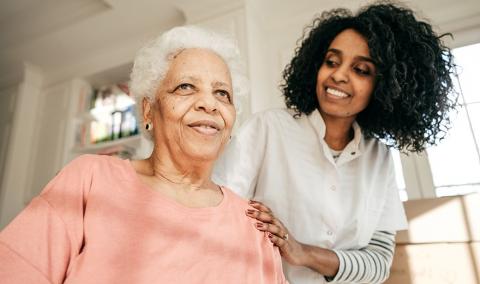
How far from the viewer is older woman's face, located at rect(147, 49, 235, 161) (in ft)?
2.61

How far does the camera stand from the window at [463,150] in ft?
6.36

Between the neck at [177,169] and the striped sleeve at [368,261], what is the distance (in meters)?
0.50

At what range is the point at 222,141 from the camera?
857 millimetres

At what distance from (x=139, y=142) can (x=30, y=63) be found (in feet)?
4.94

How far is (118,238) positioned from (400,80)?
3.44 feet

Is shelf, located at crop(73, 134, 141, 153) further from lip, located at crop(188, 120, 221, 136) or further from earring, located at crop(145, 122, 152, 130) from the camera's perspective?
lip, located at crop(188, 120, 221, 136)

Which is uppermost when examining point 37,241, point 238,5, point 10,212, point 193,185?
point 238,5

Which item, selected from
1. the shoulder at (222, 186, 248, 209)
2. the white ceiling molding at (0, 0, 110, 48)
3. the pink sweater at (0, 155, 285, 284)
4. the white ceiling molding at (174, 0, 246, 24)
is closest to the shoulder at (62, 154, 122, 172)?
the pink sweater at (0, 155, 285, 284)

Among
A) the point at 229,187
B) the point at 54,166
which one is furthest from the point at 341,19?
the point at 54,166

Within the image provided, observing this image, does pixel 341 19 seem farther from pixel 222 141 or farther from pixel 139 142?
pixel 139 142

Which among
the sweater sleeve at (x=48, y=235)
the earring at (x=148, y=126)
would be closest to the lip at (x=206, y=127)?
the earring at (x=148, y=126)

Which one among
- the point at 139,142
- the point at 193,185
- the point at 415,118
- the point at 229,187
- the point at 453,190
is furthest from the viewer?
the point at 139,142

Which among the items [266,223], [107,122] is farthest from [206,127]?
[107,122]

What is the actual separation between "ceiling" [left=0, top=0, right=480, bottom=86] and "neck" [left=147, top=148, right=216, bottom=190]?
191cm
